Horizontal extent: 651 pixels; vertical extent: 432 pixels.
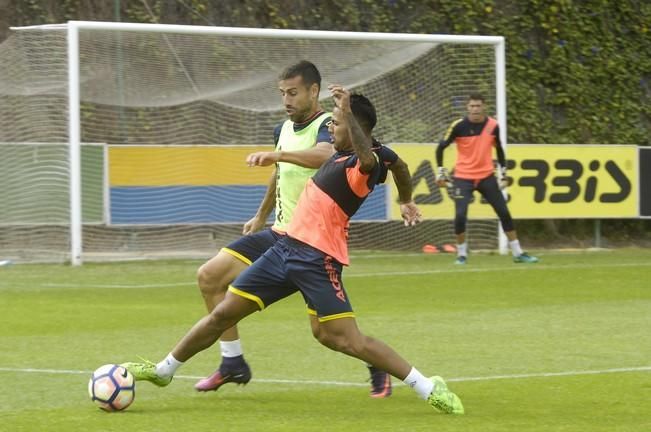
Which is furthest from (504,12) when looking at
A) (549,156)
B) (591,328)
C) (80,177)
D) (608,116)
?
(591,328)

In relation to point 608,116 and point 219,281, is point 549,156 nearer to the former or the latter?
point 608,116

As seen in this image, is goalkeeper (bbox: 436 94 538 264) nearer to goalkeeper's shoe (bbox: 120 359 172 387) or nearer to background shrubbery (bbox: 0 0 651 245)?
background shrubbery (bbox: 0 0 651 245)

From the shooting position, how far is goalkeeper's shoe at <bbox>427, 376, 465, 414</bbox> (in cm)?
742

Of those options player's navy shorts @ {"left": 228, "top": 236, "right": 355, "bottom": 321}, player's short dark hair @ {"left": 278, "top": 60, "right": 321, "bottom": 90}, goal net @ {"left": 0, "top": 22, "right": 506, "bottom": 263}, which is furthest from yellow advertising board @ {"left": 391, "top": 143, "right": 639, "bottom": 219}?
player's navy shorts @ {"left": 228, "top": 236, "right": 355, "bottom": 321}

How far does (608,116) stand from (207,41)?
8654mm

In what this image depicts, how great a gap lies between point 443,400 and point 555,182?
13644mm

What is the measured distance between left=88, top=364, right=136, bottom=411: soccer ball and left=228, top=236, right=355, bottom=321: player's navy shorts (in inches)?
31.5

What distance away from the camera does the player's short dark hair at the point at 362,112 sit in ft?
24.5

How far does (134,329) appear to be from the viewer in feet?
37.9

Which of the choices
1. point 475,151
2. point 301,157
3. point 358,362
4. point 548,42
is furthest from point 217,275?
point 548,42

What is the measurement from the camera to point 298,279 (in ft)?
24.9

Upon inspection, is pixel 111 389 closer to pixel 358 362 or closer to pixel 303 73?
pixel 303 73

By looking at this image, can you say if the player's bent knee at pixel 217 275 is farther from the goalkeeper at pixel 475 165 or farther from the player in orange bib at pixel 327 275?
the goalkeeper at pixel 475 165

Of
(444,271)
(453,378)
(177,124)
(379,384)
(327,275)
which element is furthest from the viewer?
(177,124)
